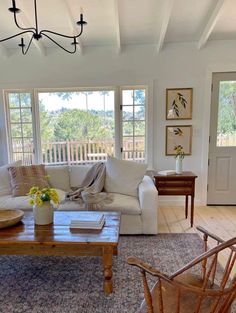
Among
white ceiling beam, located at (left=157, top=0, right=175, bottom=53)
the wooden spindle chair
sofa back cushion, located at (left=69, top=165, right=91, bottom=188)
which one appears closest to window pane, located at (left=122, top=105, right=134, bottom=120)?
white ceiling beam, located at (left=157, top=0, right=175, bottom=53)

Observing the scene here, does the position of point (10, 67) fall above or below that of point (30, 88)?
above

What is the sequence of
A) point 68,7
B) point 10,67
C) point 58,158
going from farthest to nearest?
point 58,158
point 10,67
point 68,7

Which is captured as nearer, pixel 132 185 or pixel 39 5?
pixel 39 5

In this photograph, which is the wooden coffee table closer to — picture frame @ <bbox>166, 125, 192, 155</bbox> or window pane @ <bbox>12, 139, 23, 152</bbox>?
picture frame @ <bbox>166, 125, 192, 155</bbox>

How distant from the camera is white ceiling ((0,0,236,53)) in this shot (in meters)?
2.64

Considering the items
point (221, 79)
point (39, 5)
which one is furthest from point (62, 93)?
point (221, 79)

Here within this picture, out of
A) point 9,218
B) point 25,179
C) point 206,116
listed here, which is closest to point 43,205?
point 9,218

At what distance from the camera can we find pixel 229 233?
285 centimetres

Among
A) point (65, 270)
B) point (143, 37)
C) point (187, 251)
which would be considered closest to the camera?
point (65, 270)

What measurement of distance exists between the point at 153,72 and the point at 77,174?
2.05m

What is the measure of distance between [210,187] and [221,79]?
178cm

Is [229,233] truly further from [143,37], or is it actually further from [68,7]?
[68,7]

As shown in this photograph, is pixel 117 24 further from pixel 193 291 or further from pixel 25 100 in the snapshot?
pixel 193 291

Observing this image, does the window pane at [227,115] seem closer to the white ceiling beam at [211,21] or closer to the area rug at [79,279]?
the white ceiling beam at [211,21]
